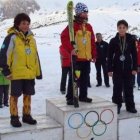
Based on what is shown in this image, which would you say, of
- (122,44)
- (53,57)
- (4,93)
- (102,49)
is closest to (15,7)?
(53,57)

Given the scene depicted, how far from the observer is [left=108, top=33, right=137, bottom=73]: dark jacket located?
5840 mm

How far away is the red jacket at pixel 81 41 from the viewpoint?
5574 millimetres

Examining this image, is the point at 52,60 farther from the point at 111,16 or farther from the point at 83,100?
the point at 111,16

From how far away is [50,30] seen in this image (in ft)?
87.9

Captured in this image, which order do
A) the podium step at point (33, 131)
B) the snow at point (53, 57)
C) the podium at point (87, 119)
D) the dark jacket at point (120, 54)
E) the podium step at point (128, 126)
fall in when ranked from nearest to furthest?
the podium step at point (33, 131), the podium at point (87, 119), the podium step at point (128, 126), the dark jacket at point (120, 54), the snow at point (53, 57)

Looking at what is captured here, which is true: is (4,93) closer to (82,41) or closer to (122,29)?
(82,41)

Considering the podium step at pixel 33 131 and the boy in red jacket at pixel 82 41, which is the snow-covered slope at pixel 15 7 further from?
the podium step at pixel 33 131

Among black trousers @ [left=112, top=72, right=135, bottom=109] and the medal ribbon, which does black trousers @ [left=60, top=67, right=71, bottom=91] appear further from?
the medal ribbon

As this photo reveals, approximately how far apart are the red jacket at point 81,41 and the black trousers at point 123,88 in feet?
1.83

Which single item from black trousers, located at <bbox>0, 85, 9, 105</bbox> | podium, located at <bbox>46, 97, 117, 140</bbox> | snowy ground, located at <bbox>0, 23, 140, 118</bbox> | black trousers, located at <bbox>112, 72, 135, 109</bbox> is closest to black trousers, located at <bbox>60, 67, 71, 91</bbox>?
snowy ground, located at <bbox>0, 23, 140, 118</bbox>

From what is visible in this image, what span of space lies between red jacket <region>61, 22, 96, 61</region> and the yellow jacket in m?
0.57

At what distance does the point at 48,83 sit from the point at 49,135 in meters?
5.76

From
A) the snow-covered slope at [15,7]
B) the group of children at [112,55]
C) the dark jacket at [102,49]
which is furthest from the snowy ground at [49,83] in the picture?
the snow-covered slope at [15,7]

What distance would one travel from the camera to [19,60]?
5.06 meters
